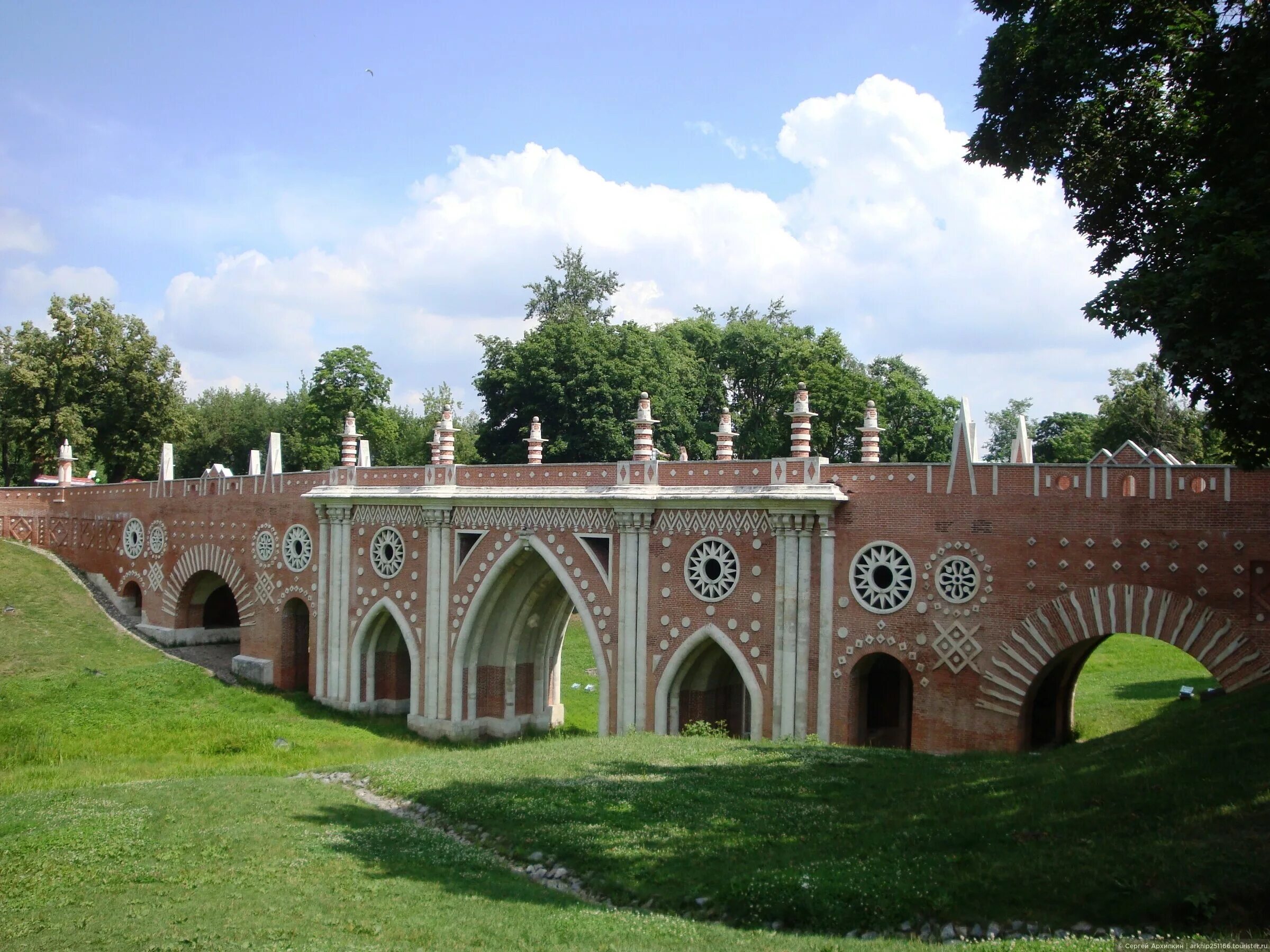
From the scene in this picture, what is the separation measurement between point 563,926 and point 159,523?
1146 inches

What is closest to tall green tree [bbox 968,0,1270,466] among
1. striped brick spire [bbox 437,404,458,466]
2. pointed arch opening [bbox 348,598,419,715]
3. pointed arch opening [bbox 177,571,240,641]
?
striped brick spire [bbox 437,404,458,466]

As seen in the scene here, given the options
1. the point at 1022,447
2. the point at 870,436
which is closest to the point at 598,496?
the point at 870,436

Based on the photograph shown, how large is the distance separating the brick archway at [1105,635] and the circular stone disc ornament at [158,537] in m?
26.5

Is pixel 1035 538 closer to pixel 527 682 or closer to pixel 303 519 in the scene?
pixel 527 682

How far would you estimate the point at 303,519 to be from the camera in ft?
99.9

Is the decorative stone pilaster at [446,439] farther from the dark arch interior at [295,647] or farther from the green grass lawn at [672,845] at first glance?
the green grass lawn at [672,845]

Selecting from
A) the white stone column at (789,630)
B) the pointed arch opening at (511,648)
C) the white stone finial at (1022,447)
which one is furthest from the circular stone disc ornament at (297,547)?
the white stone finial at (1022,447)

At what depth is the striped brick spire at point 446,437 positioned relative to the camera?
27234 millimetres

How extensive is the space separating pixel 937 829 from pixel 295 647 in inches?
925

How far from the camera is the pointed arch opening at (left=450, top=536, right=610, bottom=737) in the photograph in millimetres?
25844

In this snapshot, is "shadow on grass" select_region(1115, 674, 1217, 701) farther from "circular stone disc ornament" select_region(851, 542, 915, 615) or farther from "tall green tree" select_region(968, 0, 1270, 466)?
"tall green tree" select_region(968, 0, 1270, 466)

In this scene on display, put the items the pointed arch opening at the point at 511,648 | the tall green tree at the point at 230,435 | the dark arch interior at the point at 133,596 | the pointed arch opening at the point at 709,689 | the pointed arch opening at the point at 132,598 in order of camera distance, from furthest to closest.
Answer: the tall green tree at the point at 230,435 < the dark arch interior at the point at 133,596 < the pointed arch opening at the point at 132,598 < the pointed arch opening at the point at 511,648 < the pointed arch opening at the point at 709,689

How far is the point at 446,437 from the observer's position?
27562 mm

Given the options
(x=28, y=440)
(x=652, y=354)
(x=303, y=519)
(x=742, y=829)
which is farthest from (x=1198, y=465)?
(x=28, y=440)
